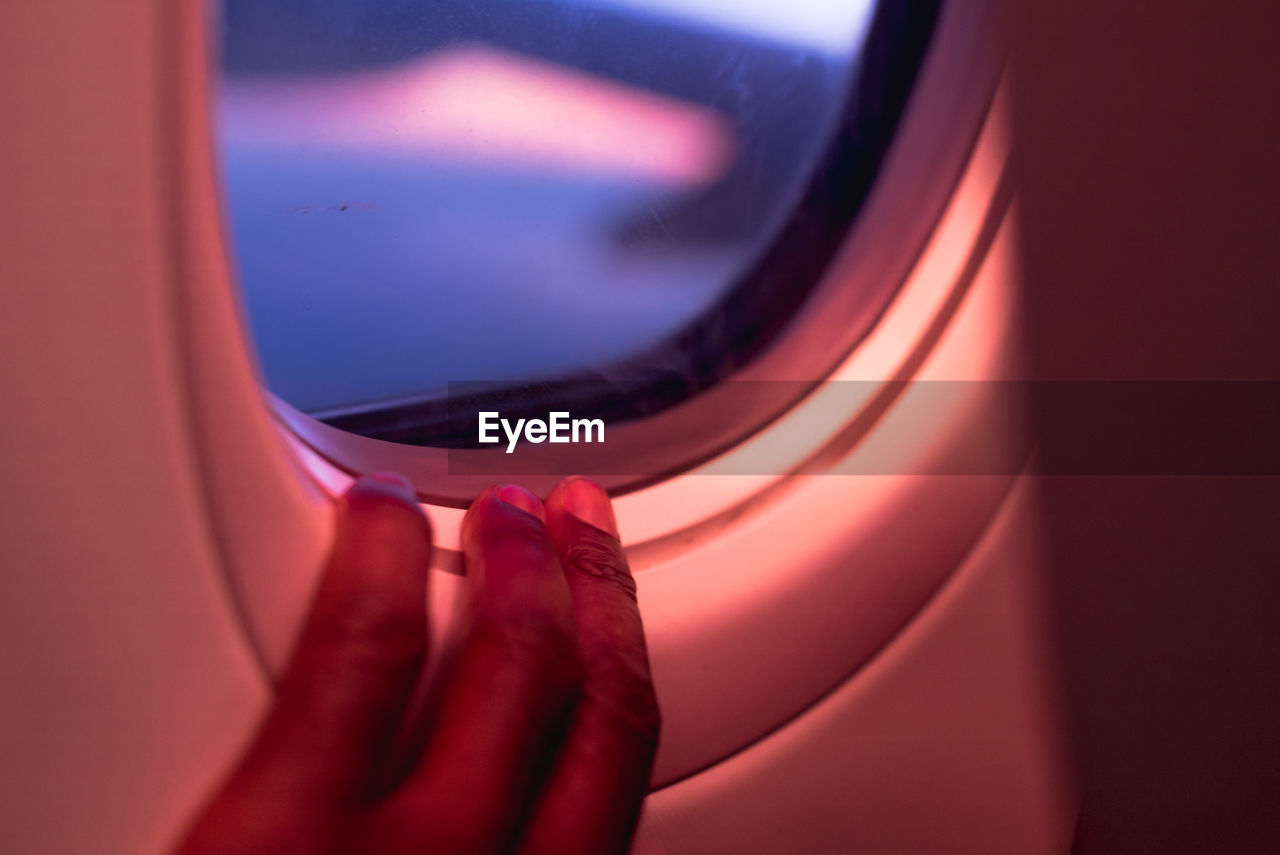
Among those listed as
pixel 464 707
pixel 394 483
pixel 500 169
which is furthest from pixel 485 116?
pixel 464 707

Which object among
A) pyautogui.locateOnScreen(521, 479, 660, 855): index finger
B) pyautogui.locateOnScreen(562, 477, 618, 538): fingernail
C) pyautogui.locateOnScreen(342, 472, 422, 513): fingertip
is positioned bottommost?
pyautogui.locateOnScreen(521, 479, 660, 855): index finger

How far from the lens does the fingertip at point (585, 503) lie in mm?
567

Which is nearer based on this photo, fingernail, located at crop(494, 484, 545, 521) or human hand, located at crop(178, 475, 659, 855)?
human hand, located at crop(178, 475, 659, 855)

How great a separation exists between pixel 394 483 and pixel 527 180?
281 millimetres

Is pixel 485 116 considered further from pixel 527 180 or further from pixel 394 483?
pixel 394 483

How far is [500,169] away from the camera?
597 millimetres

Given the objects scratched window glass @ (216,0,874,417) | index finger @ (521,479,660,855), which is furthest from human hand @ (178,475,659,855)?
scratched window glass @ (216,0,874,417)

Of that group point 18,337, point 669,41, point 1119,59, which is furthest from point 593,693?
point 1119,59

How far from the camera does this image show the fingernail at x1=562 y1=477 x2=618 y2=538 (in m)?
0.57

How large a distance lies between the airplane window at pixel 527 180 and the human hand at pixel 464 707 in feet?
0.49

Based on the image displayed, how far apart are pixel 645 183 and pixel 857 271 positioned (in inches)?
8.3

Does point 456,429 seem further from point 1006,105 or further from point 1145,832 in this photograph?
point 1145,832

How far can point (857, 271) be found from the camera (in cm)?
67

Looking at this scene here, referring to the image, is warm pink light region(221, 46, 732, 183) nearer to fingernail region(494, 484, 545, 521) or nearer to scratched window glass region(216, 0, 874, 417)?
scratched window glass region(216, 0, 874, 417)
